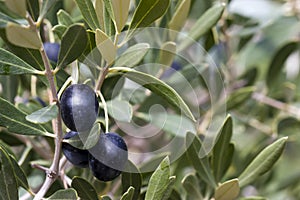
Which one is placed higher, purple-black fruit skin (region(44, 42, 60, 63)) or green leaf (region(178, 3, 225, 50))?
purple-black fruit skin (region(44, 42, 60, 63))

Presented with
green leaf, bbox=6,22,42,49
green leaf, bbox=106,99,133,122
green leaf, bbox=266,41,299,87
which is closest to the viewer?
green leaf, bbox=6,22,42,49

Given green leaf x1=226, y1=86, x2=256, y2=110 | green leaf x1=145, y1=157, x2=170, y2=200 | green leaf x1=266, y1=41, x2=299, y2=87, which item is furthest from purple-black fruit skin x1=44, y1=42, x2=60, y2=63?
green leaf x1=266, y1=41, x2=299, y2=87

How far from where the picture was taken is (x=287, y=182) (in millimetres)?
1480

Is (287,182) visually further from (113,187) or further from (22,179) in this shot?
(22,179)

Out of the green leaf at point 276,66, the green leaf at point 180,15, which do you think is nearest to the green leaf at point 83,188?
the green leaf at point 180,15

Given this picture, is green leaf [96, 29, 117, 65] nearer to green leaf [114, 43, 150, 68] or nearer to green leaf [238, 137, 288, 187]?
green leaf [114, 43, 150, 68]

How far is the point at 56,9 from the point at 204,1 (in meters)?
0.38

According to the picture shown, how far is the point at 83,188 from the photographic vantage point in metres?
0.79

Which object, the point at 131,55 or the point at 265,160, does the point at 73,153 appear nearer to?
the point at 131,55

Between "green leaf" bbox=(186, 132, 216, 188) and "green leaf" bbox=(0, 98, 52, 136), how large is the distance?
0.78 ft

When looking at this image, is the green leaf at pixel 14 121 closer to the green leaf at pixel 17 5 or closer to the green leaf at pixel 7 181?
the green leaf at pixel 7 181

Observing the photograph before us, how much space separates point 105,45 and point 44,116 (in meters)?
0.12

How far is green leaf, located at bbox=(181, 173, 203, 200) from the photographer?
0.92 meters

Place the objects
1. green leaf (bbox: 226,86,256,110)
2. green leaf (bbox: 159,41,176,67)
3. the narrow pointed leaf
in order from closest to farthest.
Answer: the narrow pointed leaf → green leaf (bbox: 159,41,176,67) → green leaf (bbox: 226,86,256,110)
